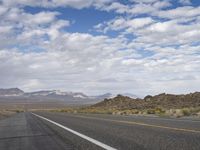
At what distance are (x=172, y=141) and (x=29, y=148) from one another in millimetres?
3795

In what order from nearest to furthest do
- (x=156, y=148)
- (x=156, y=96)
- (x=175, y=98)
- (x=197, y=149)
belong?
(x=197, y=149), (x=156, y=148), (x=175, y=98), (x=156, y=96)

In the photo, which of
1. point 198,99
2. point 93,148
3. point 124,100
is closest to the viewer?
point 93,148

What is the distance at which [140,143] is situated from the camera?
10367mm

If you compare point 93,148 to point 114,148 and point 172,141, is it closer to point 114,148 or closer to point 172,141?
point 114,148

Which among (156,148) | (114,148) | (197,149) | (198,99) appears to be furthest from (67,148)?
(198,99)

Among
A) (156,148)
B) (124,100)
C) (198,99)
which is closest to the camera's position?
(156,148)

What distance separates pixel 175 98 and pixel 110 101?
41923mm

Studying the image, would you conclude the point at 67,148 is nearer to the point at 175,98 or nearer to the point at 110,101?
the point at 175,98

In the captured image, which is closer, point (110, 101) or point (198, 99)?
point (198, 99)

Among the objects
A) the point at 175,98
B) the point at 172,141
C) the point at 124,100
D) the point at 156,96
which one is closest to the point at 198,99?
the point at 175,98

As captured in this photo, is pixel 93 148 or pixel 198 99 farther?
pixel 198 99

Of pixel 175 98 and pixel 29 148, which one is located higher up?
pixel 175 98

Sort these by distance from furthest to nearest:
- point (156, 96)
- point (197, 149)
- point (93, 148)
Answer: point (156, 96) → point (93, 148) → point (197, 149)

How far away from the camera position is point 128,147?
31.7ft
